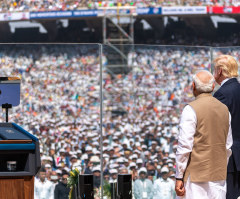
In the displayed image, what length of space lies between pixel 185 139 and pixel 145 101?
10.1 ft

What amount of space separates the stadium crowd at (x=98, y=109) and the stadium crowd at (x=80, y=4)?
21.0 metres

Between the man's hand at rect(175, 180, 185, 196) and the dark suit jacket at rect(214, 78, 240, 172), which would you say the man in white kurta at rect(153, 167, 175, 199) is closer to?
the dark suit jacket at rect(214, 78, 240, 172)

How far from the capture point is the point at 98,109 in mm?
6492

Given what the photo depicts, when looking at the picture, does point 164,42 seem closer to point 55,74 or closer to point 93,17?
point 93,17

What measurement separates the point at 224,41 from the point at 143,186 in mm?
24001

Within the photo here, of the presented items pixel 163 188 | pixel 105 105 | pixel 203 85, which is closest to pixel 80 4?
pixel 105 105

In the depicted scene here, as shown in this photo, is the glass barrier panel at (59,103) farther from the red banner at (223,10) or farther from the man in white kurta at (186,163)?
the red banner at (223,10)

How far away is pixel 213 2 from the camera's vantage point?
28.3 m

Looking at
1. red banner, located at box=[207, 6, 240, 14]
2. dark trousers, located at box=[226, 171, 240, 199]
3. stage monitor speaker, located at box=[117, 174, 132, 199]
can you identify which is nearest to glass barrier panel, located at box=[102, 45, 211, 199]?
stage monitor speaker, located at box=[117, 174, 132, 199]

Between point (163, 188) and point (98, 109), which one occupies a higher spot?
point (98, 109)

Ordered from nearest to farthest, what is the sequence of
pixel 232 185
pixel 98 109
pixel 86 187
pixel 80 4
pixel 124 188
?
pixel 232 185 → pixel 86 187 → pixel 124 188 → pixel 98 109 → pixel 80 4

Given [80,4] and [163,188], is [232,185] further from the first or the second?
[80,4]

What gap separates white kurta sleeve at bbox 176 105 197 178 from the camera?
3775 mm

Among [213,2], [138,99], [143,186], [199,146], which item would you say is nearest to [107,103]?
[138,99]
